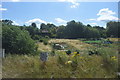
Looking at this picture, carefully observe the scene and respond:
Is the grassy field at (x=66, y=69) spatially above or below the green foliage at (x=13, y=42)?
below

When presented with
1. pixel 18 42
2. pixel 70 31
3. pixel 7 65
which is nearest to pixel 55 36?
pixel 70 31

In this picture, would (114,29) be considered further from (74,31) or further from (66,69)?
(74,31)

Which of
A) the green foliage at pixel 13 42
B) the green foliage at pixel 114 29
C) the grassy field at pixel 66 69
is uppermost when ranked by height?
the green foliage at pixel 114 29

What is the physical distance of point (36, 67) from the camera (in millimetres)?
3242

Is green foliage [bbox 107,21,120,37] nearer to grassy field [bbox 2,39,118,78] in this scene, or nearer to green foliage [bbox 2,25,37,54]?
grassy field [bbox 2,39,118,78]

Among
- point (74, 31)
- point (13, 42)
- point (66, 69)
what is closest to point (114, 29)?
point (13, 42)

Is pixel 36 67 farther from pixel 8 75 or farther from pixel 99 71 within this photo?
pixel 99 71

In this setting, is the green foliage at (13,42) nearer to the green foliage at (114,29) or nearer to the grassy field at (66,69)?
the grassy field at (66,69)

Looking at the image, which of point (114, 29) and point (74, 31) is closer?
point (114, 29)

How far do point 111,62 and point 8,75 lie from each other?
104 inches

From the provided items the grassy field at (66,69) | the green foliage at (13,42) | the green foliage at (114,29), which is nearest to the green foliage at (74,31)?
the green foliage at (114,29)

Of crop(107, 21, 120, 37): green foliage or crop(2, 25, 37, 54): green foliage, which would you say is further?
crop(107, 21, 120, 37): green foliage

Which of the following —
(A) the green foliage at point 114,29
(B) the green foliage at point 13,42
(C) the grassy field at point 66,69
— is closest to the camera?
(C) the grassy field at point 66,69

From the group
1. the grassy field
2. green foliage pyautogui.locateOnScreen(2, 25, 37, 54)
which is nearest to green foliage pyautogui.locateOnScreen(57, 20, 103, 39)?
green foliage pyautogui.locateOnScreen(2, 25, 37, 54)
